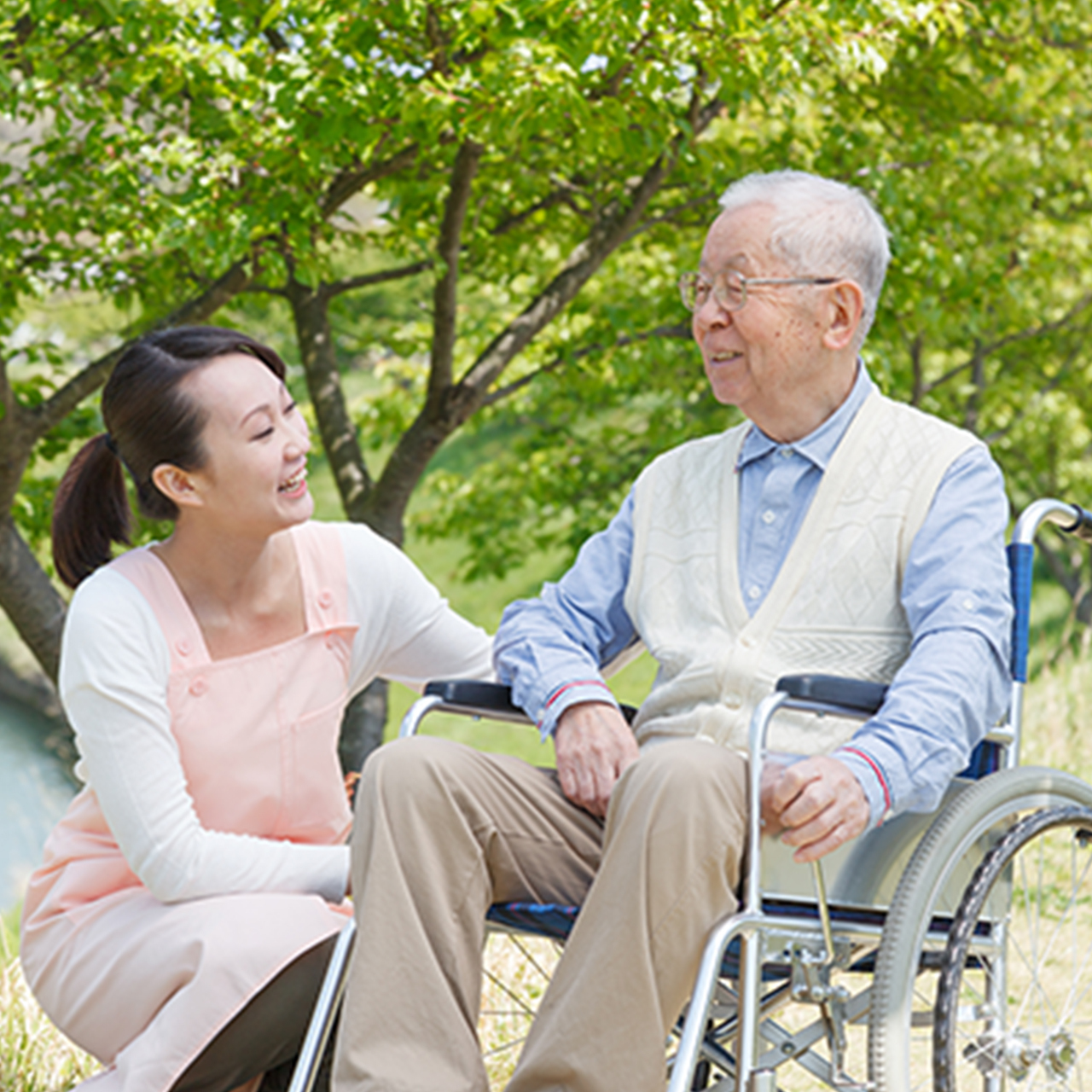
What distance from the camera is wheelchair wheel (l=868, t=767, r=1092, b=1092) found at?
5.35 ft

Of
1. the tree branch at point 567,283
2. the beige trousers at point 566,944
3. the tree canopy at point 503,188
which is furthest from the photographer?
the tree branch at point 567,283

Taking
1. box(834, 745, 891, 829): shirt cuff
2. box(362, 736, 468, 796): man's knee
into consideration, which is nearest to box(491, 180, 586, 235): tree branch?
box(362, 736, 468, 796): man's knee

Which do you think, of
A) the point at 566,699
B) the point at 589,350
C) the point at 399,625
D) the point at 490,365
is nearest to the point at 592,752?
the point at 566,699

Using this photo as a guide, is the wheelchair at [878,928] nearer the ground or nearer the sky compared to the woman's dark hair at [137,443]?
nearer the ground

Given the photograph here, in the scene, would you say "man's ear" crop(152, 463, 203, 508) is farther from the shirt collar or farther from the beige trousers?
the shirt collar

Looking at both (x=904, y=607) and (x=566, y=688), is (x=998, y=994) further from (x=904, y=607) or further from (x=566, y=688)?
(x=566, y=688)

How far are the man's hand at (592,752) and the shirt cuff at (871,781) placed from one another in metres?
0.34

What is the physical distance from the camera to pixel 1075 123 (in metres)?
6.09

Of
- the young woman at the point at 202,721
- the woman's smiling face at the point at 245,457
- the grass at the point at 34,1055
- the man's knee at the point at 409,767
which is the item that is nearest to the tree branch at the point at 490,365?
the grass at the point at 34,1055

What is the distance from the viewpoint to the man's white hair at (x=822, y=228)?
207cm

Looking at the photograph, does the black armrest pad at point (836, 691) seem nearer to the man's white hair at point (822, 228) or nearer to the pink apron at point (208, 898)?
the man's white hair at point (822, 228)

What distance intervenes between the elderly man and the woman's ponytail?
64 cm

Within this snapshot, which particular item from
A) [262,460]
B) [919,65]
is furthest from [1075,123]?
[262,460]

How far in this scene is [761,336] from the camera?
2080mm
